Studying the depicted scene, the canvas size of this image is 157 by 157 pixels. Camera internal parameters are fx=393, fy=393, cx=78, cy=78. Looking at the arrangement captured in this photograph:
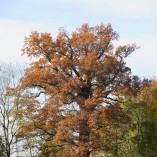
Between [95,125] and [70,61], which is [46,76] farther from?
[95,125]

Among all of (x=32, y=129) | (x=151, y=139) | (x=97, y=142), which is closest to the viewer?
(x=97, y=142)

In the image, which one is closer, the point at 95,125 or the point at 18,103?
the point at 95,125

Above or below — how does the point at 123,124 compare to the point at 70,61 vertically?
below

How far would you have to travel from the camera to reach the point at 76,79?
32750 mm

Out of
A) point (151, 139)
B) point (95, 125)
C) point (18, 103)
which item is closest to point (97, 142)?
point (95, 125)

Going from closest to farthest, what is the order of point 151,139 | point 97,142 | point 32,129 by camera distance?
point 97,142 → point 32,129 → point 151,139

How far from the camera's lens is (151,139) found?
1590 inches

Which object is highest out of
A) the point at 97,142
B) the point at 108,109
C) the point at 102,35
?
the point at 102,35

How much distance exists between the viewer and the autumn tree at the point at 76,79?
31906mm

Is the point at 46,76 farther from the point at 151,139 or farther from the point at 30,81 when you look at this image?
the point at 151,139

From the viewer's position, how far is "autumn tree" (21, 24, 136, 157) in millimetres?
31906

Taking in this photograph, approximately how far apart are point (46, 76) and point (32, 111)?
325 centimetres

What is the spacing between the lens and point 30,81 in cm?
3419

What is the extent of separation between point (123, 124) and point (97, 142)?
374 centimetres
